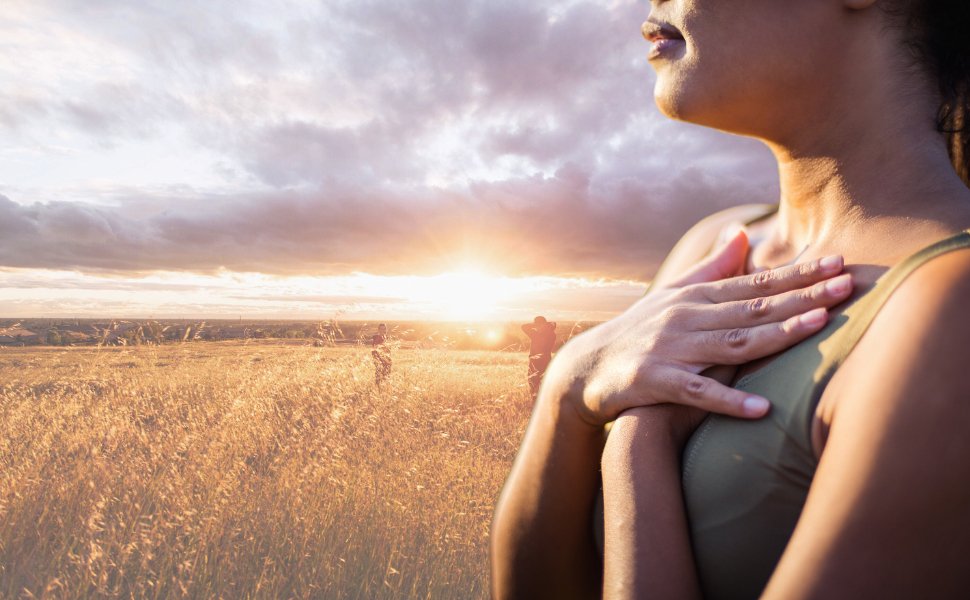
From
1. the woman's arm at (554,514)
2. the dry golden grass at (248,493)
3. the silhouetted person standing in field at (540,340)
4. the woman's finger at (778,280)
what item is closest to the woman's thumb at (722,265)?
the woman's finger at (778,280)

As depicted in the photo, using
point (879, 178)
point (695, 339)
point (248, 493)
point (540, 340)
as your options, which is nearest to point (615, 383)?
point (695, 339)

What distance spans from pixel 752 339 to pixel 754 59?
1.66ft

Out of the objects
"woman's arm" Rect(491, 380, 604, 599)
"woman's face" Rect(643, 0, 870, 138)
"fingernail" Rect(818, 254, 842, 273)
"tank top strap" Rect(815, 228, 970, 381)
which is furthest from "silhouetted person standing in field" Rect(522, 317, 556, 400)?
"tank top strap" Rect(815, 228, 970, 381)

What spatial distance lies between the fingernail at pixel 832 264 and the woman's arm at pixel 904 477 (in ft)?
0.87

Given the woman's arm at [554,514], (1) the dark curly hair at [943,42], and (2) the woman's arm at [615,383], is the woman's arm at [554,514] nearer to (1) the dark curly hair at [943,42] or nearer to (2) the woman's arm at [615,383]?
(2) the woman's arm at [615,383]

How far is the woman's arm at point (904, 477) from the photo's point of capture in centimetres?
81

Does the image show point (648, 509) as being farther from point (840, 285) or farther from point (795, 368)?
point (840, 285)

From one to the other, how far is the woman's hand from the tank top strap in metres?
0.06

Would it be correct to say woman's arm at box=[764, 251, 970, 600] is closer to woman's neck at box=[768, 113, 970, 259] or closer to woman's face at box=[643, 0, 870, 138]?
woman's neck at box=[768, 113, 970, 259]

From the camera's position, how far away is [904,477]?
0.81 m

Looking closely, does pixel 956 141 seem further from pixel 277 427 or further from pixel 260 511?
pixel 277 427

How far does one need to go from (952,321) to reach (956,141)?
2.41 ft

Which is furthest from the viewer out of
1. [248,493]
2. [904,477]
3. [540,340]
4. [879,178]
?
[540,340]

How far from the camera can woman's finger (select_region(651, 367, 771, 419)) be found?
105 centimetres
